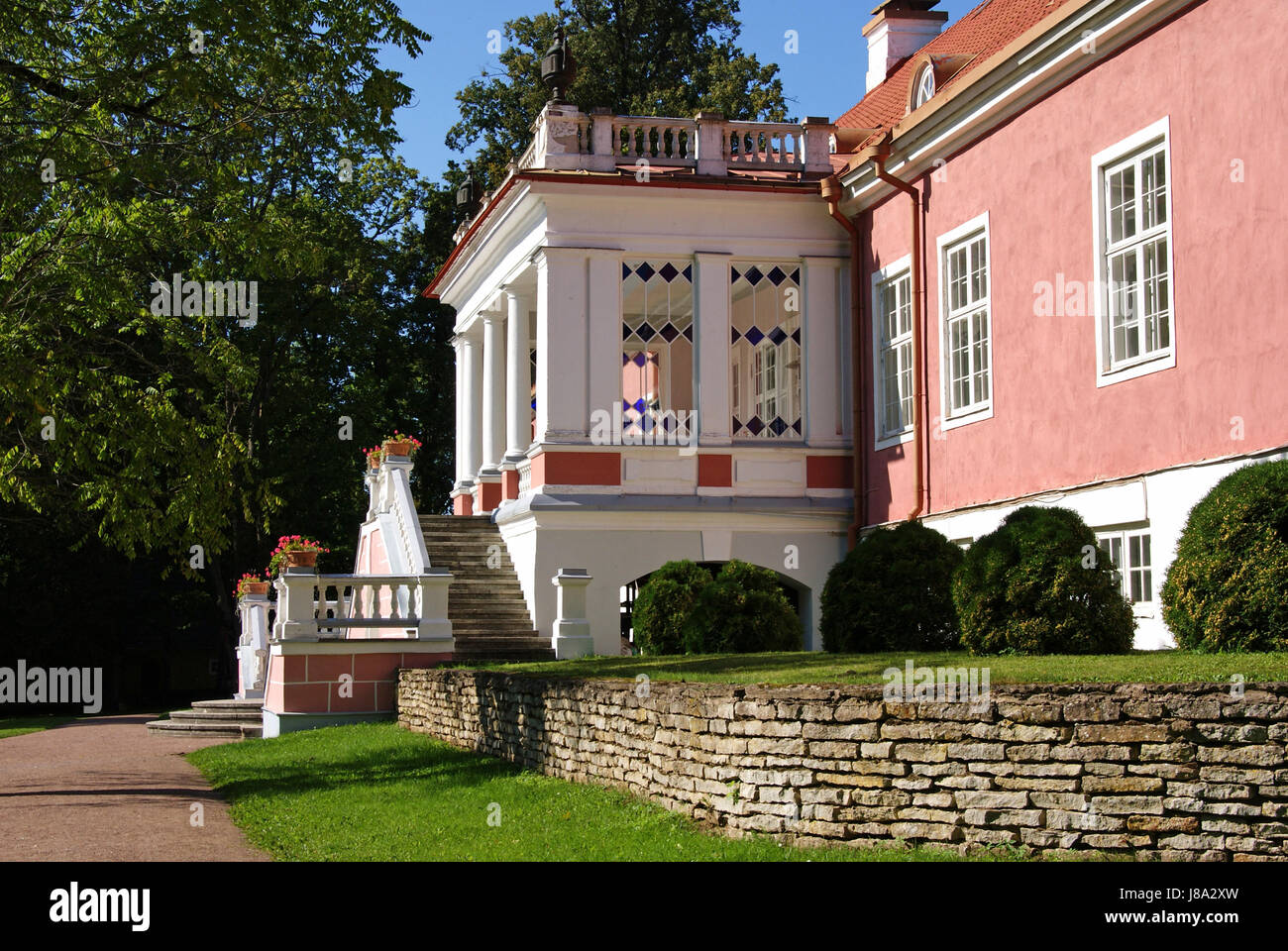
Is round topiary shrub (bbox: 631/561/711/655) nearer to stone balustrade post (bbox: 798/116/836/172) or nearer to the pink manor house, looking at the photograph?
the pink manor house

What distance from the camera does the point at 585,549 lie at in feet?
66.6

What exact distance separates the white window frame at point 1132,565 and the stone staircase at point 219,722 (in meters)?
12.6

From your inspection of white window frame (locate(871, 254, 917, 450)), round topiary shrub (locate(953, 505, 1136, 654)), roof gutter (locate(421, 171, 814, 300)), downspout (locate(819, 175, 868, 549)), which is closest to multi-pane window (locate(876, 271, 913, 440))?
white window frame (locate(871, 254, 917, 450))

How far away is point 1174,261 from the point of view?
1334 cm

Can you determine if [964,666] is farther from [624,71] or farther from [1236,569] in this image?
[624,71]

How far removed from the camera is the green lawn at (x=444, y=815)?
8984 mm

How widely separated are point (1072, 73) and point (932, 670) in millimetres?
7631

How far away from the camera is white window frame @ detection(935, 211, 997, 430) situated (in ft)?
55.1

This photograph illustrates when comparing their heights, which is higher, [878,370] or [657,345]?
[657,345]

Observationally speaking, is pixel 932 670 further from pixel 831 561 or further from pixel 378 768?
pixel 831 561

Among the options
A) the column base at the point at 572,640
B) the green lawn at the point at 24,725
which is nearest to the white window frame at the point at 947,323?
the column base at the point at 572,640

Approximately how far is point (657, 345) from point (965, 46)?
702 centimetres

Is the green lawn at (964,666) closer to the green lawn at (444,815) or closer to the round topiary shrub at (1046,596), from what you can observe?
the round topiary shrub at (1046,596)

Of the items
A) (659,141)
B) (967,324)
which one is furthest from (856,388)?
(659,141)
